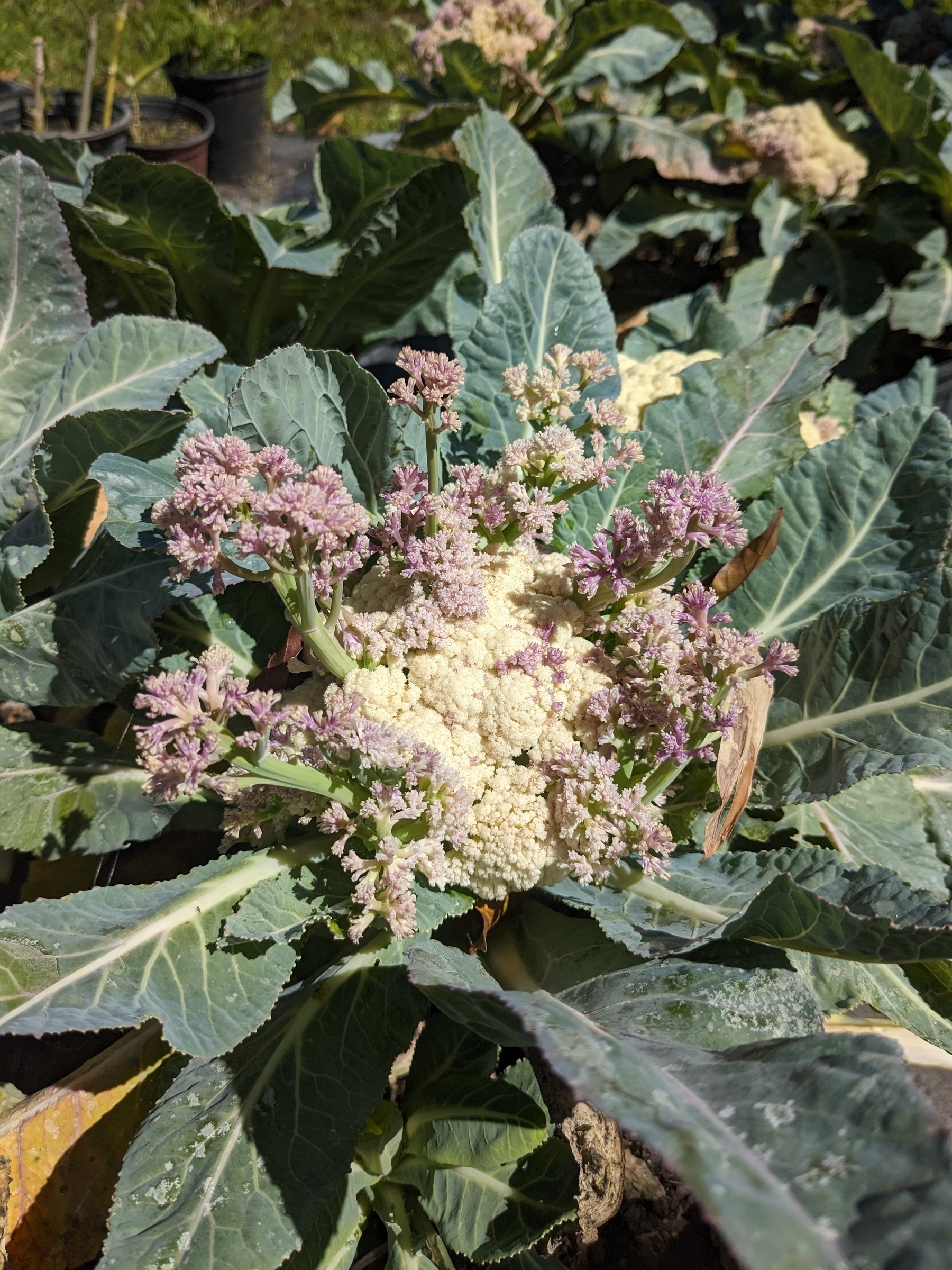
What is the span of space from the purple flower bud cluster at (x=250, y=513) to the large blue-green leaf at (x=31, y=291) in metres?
0.78

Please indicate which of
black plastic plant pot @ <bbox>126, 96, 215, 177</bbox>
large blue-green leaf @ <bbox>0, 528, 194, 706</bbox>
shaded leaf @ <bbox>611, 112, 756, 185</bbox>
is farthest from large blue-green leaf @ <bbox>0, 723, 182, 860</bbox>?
black plastic plant pot @ <bbox>126, 96, 215, 177</bbox>

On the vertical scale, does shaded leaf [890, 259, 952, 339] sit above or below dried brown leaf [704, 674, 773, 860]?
above

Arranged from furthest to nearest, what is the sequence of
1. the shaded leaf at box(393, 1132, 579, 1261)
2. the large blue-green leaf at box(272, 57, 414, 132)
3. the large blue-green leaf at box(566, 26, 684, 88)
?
the large blue-green leaf at box(272, 57, 414, 132)
the large blue-green leaf at box(566, 26, 684, 88)
the shaded leaf at box(393, 1132, 579, 1261)

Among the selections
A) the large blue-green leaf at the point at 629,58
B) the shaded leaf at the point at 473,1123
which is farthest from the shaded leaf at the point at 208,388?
the large blue-green leaf at the point at 629,58

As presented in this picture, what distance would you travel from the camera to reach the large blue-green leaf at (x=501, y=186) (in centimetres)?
204

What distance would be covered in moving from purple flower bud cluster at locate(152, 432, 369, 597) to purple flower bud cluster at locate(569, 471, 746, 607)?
394 mm

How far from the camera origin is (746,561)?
5.81ft

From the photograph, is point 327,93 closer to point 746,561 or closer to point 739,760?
point 746,561

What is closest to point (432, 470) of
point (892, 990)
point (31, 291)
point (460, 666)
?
point (460, 666)

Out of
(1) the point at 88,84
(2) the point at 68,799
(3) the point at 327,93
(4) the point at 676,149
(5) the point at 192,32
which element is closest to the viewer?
(2) the point at 68,799

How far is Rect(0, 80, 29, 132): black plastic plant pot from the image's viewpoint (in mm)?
4340

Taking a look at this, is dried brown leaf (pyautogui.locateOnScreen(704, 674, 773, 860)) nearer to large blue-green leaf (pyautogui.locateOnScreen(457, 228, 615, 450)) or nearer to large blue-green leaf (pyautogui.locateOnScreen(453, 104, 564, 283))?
large blue-green leaf (pyautogui.locateOnScreen(457, 228, 615, 450))

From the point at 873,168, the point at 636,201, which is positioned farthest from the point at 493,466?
the point at 873,168

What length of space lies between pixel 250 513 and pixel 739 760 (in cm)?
82
